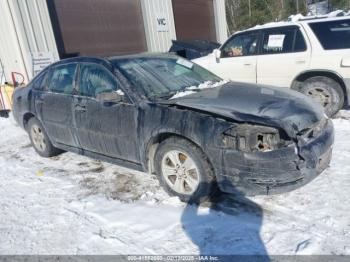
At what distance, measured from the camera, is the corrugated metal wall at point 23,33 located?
842 cm

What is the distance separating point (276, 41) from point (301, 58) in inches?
25.0

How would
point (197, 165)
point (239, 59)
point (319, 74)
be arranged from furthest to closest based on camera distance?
point (239, 59) → point (319, 74) → point (197, 165)

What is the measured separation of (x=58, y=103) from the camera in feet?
16.1

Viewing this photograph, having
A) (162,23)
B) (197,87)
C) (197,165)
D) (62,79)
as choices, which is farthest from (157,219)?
(162,23)

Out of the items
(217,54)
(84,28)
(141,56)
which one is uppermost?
(84,28)

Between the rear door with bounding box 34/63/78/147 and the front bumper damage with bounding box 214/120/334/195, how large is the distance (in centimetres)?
244

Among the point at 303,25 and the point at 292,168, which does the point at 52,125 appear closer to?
the point at 292,168

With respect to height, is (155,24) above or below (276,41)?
above

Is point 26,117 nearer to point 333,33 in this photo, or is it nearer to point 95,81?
point 95,81

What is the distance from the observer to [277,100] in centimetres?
371

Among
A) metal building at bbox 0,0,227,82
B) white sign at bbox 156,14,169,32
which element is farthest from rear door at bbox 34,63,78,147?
white sign at bbox 156,14,169,32

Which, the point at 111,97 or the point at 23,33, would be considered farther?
the point at 23,33

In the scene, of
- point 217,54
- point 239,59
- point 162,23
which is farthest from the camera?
point 162,23

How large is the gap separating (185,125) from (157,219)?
38.3 inches
